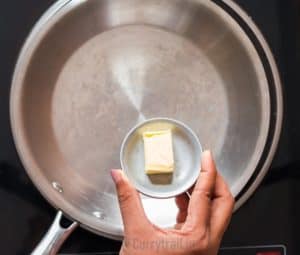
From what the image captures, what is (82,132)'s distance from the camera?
0.77 meters

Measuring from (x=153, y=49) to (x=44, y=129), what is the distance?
212mm

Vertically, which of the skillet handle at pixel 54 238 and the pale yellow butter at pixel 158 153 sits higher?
the pale yellow butter at pixel 158 153

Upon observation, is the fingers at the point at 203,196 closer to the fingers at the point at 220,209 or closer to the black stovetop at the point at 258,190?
the fingers at the point at 220,209

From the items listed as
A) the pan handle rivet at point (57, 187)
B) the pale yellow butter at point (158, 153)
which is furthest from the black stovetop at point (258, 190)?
the pale yellow butter at point (158, 153)

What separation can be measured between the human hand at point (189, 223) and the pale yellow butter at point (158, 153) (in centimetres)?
6

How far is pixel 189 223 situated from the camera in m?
0.57

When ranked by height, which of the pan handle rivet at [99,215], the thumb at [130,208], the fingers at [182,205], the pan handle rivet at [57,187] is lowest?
the pan handle rivet at [99,215]

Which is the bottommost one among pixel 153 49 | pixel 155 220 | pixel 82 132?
pixel 155 220

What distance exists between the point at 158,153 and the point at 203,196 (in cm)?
11

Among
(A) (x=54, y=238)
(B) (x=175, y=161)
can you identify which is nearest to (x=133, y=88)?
(B) (x=175, y=161)

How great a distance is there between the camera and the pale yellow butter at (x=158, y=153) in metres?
0.66

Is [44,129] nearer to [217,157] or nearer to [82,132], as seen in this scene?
[82,132]

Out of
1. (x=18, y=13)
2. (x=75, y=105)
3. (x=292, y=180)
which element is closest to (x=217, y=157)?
(x=292, y=180)

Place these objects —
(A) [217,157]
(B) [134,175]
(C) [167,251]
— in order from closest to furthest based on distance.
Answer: (C) [167,251]
(B) [134,175]
(A) [217,157]
